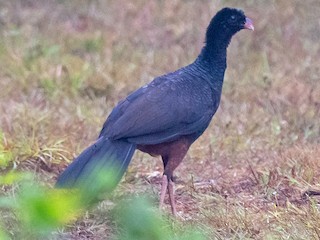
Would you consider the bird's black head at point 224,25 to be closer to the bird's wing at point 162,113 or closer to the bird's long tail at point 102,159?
the bird's wing at point 162,113

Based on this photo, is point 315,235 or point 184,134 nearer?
point 315,235

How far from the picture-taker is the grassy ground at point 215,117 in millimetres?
4672

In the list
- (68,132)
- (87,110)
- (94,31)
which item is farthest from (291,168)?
(94,31)

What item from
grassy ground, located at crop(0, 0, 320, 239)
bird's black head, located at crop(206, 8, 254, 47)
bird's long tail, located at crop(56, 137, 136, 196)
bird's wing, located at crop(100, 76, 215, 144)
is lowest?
grassy ground, located at crop(0, 0, 320, 239)

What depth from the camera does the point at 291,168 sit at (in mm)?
5242

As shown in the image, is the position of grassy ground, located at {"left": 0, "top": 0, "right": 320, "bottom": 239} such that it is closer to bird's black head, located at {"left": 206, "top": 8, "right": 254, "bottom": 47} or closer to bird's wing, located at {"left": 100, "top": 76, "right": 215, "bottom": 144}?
bird's wing, located at {"left": 100, "top": 76, "right": 215, "bottom": 144}

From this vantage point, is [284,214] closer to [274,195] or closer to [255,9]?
[274,195]

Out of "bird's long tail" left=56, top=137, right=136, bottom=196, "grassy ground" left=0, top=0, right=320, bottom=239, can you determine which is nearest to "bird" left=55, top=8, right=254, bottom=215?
"bird's long tail" left=56, top=137, right=136, bottom=196

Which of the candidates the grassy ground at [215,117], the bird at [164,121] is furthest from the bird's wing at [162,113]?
the grassy ground at [215,117]

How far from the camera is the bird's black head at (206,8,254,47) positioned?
512 cm

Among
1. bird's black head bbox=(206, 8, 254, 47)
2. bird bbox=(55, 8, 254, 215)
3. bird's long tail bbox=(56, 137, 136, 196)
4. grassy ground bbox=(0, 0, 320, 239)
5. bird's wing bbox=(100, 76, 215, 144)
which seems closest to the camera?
bird's long tail bbox=(56, 137, 136, 196)

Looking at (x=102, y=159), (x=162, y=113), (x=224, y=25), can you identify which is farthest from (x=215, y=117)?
(x=102, y=159)

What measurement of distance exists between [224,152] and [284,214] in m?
1.87

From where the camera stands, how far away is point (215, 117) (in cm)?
711
